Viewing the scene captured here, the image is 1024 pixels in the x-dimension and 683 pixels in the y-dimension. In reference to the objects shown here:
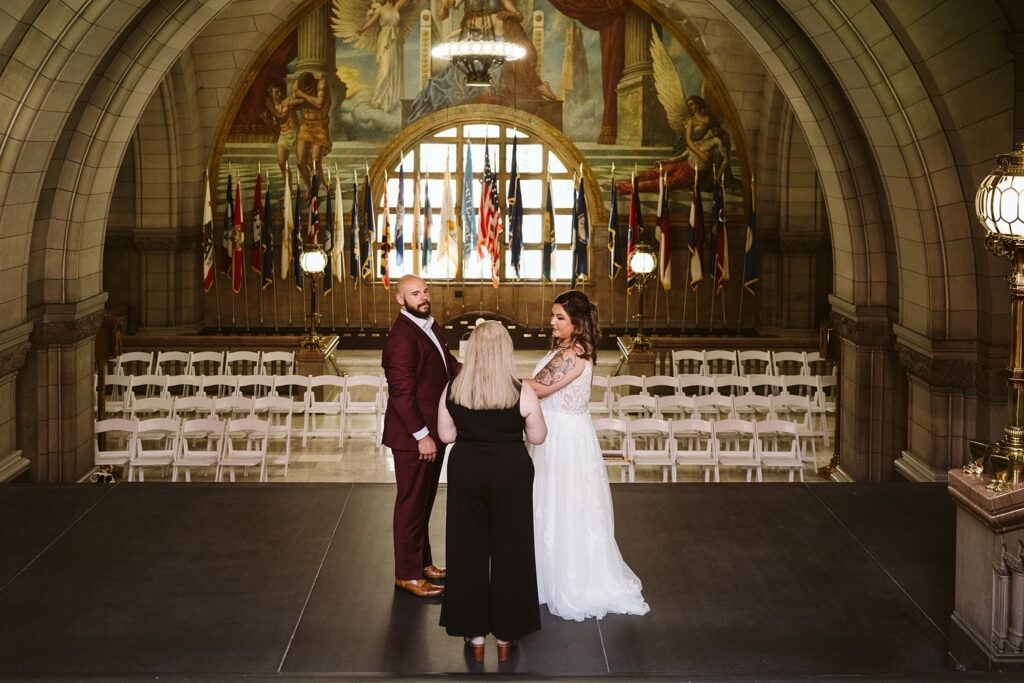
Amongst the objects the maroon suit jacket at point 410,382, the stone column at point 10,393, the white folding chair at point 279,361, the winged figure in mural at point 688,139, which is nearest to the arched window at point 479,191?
the winged figure in mural at point 688,139

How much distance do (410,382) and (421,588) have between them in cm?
126

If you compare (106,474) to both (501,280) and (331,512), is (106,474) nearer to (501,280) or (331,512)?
(331,512)

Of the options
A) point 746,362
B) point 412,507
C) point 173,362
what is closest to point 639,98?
point 746,362

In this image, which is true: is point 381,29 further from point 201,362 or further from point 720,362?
point 720,362

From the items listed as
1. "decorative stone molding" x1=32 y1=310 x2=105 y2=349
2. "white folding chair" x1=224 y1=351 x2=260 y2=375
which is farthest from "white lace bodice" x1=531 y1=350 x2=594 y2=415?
"white folding chair" x1=224 y1=351 x2=260 y2=375

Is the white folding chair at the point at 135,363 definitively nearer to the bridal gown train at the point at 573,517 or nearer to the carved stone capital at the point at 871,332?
the carved stone capital at the point at 871,332

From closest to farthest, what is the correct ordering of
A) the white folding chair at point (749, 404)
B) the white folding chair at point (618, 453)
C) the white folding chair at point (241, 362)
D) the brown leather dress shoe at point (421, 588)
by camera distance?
1. the brown leather dress shoe at point (421, 588)
2. the white folding chair at point (618, 453)
3. the white folding chair at point (749, 404)
4. the white folding chair at point (241, 362)

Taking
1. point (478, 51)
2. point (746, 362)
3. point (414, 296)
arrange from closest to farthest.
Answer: point (414, 296) < point (478, 51) < point (746, 362)

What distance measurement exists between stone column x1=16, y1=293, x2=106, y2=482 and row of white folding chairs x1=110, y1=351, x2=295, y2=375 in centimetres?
416

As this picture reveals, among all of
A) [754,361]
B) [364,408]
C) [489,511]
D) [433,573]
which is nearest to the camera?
[489,511]

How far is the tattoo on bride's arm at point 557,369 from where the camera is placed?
7.54 meters

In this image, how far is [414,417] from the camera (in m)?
7.60

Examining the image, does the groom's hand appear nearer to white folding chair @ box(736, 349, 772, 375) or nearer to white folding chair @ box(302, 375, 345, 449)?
white folding chair @ box(302, 375, 345, 449)

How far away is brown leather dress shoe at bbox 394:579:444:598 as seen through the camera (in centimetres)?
791
